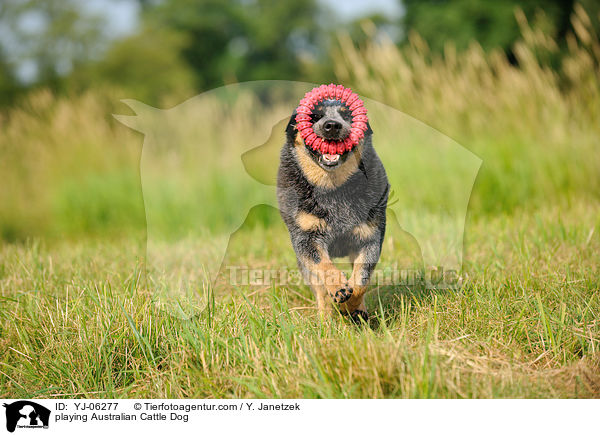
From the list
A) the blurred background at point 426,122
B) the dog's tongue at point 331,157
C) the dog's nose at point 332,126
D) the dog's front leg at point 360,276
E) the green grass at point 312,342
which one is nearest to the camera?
the green grass at point 312,342

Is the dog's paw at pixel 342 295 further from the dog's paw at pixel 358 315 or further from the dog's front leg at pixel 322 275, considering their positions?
the dog's paw at pixel 358 315

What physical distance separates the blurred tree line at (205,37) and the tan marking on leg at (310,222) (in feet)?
38.5

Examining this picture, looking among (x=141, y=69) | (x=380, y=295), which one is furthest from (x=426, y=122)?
(x=141, y=69)

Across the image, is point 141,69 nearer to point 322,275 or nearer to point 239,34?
point 239,34

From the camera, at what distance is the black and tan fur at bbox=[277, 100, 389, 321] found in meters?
2.72

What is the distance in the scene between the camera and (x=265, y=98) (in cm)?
412

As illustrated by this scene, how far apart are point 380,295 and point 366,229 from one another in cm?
70

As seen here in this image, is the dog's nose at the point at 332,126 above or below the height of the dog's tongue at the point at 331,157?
above

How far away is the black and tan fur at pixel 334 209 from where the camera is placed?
272cm

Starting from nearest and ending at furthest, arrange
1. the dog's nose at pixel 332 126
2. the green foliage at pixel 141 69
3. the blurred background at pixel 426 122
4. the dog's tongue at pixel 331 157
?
1. the dog's nose at pixel 332 126
2. the dog's tongue at pixel 331 157
3. the blurred background at pixel 426 122
4. the green foliage at pixel 141 69

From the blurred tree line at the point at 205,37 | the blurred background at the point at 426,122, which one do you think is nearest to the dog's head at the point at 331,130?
the blurred background at the point at 426,122

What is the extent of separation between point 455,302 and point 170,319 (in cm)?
151

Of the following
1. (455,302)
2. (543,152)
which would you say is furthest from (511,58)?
(455,302)

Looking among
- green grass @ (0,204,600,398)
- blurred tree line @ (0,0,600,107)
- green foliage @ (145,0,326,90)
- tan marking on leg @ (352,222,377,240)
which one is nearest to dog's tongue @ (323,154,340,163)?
tan marking on leg @ (352,222,377,240)
